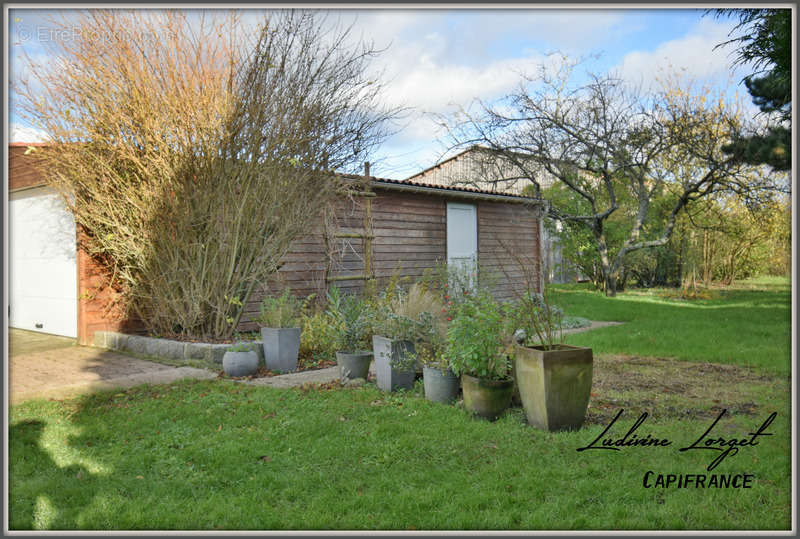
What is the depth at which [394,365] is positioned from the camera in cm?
518

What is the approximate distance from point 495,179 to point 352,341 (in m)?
10.4

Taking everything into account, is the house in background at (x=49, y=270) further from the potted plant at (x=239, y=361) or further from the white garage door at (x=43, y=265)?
the potted plant at (x=239, y=361)

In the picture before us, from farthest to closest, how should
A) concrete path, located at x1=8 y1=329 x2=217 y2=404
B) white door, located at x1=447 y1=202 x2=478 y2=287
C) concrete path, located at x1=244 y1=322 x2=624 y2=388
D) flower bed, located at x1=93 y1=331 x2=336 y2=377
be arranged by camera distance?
white door, located at x1=447 y1=202 x2=478 y2=287 → flower bed, located at x1=93 y1=331 x2=336 y2=377 → concrete path, located at x1=244 y1=322 x2=624 y2=388 → concrete path, located at x1=8 y1=329 x2=217 y2=404

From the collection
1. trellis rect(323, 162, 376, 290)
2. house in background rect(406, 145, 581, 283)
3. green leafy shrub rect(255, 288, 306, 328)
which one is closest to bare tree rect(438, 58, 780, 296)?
house in background rect(406, 145, 581, 283)

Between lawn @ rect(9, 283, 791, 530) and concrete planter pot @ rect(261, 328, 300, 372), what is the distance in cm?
83

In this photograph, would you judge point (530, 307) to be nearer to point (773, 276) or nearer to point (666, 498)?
point (666, 498)

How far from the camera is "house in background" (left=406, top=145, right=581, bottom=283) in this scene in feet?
49.1

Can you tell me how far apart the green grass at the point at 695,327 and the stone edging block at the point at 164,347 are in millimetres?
4444

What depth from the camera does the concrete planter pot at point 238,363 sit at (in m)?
5.93

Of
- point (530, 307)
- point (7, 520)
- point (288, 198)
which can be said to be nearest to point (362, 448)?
point (530, 307)

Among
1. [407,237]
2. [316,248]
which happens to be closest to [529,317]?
[316,248]

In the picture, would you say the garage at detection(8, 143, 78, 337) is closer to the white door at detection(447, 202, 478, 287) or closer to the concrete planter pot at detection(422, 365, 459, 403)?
the concrete planter pot at detection(422, 365, 459, 403)

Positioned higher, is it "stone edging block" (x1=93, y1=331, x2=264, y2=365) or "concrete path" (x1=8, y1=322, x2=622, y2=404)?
"stone edging block" (x1=93, y1=331, x2=264, y2=365)

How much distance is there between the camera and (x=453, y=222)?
486 inches
